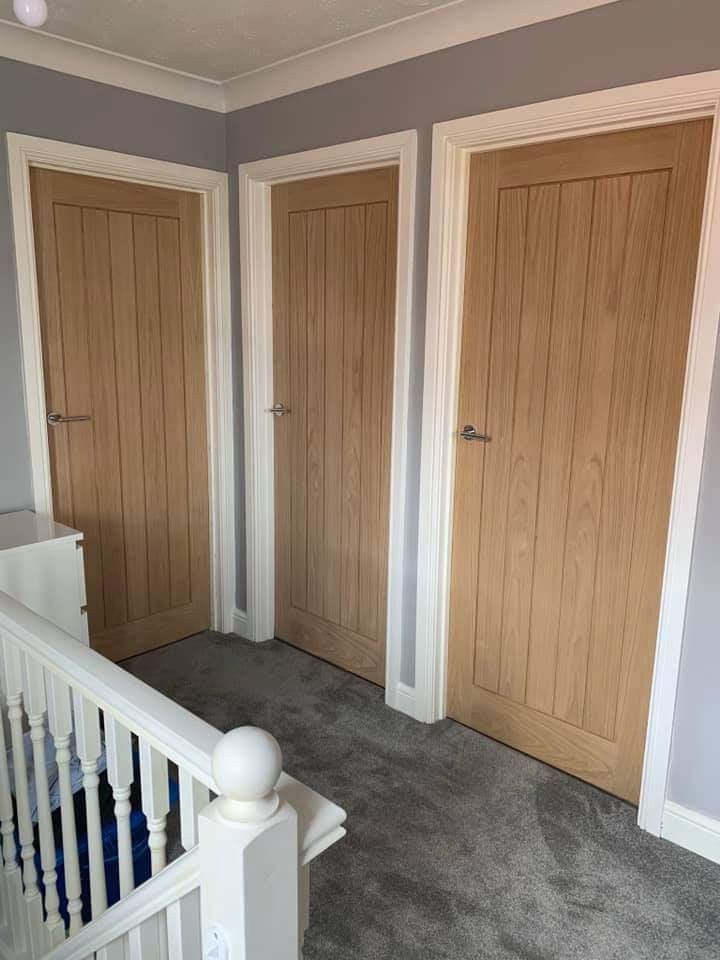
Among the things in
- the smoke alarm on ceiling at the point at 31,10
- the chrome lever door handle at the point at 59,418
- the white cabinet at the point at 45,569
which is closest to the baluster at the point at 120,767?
the smoke alarm on ceiling at the point at 31,10

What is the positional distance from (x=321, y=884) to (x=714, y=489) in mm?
1457

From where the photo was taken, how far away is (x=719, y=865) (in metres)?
2.04

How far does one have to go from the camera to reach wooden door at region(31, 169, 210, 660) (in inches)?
109

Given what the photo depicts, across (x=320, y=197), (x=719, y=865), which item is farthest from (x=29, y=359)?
(x=719, y=865)

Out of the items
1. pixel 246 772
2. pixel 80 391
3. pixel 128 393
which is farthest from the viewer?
pixel 128 393

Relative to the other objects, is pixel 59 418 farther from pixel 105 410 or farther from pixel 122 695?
pixel 122 695

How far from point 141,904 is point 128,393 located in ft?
7.44

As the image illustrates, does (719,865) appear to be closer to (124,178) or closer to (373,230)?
(373,230)

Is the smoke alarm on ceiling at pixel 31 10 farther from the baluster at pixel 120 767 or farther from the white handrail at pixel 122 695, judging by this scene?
the baluster at pixel 120 767

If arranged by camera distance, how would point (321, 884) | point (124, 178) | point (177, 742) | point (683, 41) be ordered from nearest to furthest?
point (177, 742)
point (683, 41)
point (321, 884)
point (124, 178)

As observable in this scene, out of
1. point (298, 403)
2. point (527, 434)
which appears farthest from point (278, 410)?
point (527, 434)

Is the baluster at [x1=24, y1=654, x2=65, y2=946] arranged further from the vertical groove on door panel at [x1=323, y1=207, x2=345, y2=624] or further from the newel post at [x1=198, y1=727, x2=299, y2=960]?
the vertical groove on door panel at [x1=323, y1=207, x2=345, y2=624]

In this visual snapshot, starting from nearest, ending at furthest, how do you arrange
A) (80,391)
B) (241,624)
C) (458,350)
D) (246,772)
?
(246,772) < (458,350) < (80,391) < (241,624)

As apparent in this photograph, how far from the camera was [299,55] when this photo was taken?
2611 mm
